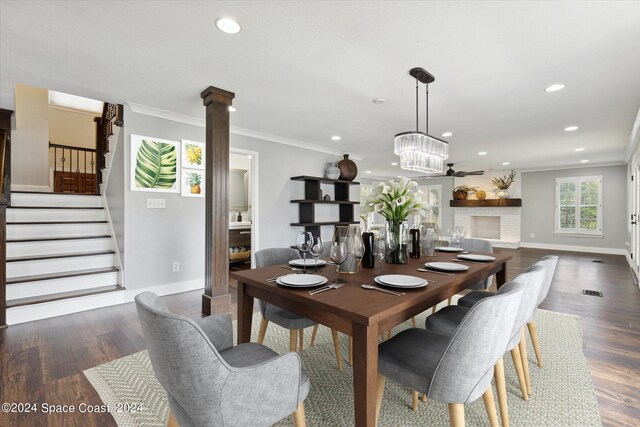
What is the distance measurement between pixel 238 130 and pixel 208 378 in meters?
4.05

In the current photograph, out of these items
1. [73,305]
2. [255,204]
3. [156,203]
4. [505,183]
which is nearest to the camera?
[73,305]

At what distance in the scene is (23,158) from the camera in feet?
18.6

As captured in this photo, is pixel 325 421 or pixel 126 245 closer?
pixel 325 421

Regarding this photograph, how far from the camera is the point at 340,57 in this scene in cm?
240

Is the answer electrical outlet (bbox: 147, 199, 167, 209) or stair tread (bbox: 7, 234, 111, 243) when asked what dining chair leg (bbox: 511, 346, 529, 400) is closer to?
electrical outlet (bbox: 147, 199, 167, 209)

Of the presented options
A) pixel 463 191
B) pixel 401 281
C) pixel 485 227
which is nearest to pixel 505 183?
pixel 463 191

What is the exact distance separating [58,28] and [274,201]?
10.7 feet

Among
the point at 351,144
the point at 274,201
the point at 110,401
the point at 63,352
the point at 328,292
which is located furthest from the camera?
the point at 351,144

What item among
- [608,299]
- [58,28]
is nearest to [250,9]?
[58,28]

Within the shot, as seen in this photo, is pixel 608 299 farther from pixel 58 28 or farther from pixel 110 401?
pixel 58 28

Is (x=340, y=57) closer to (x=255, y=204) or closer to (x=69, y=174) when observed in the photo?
(x=255, y=204)

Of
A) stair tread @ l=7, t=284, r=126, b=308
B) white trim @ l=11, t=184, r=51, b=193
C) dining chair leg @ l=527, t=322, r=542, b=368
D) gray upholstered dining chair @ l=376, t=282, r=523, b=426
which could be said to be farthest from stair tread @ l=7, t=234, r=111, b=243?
dining chair leg @ l=527, t=322, r=542, b=368

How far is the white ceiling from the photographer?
1.86m

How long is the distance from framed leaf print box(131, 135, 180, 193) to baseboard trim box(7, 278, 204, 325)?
3.97 ft
